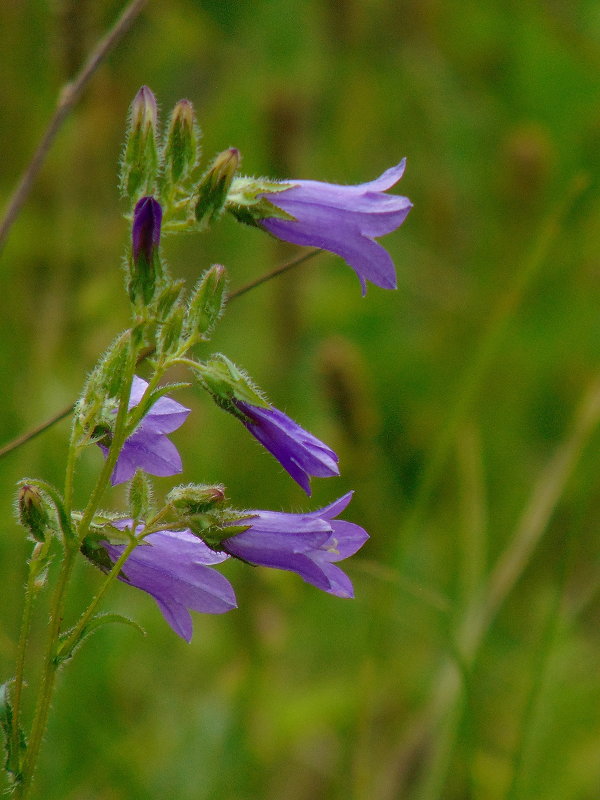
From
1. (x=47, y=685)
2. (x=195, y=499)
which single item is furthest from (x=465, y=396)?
(x=47, y=685)

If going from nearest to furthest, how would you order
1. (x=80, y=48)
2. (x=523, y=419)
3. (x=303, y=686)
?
1. (x=80, y=48)
2. (x=303, y=686)
3. (x=523, y=419)

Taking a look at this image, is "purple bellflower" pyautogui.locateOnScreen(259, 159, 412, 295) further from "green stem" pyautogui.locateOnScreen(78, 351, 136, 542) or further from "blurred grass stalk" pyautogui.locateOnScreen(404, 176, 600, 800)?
"blurred grass stalk" pyautogui.locateOnScreen(404, 176, 600, 800)

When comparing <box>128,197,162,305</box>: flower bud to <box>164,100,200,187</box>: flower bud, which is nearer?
<box>128,197,162,305</box>: flower bud

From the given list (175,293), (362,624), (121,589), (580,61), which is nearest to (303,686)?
(362,624)

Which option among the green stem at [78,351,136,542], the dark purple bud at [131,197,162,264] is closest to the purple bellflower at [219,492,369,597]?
the green stem at [78,351,136,542]

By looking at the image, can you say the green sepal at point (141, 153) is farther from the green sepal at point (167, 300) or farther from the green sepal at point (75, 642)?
the green sepal at point (75, 642)

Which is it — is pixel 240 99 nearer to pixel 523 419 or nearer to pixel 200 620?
pixel 523 419
